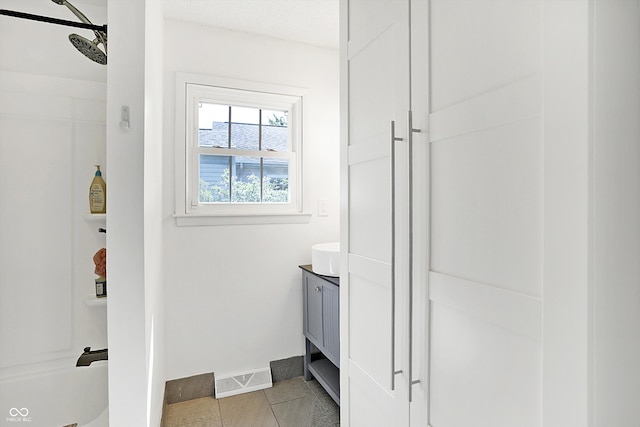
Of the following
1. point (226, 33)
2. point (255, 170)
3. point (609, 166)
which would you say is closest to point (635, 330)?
point (609, 166)

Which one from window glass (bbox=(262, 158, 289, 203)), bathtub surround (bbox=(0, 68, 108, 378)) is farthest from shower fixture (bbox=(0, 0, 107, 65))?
window glass (bbox=(262, 158, 289, 203))

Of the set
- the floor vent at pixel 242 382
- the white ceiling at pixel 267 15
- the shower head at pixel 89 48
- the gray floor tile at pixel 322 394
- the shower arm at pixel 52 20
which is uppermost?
the white ceiling at pixel 267 15

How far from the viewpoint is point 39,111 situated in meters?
1.46

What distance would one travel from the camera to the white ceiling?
2.05 m

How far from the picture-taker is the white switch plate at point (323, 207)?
2605 mm

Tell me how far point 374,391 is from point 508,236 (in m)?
0.78

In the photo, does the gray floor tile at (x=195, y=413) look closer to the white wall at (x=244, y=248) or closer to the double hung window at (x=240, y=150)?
the white wall at (x=244, y=248)

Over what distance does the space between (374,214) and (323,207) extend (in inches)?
56.9

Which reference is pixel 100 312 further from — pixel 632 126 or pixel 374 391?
pixel 632 126

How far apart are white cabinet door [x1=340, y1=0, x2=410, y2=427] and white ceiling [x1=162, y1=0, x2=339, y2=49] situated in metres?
0.88

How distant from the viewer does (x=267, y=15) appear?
2176 millimetres

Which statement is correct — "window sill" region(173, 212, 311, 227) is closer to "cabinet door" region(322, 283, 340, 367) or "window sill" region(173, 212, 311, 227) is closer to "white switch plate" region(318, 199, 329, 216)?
"white switch plate" region(318, 199, 329, 216)

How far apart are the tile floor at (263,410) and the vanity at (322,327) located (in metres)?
0.10


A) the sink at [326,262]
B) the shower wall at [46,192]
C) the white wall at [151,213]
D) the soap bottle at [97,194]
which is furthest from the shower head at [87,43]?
the sink at [326,262]
